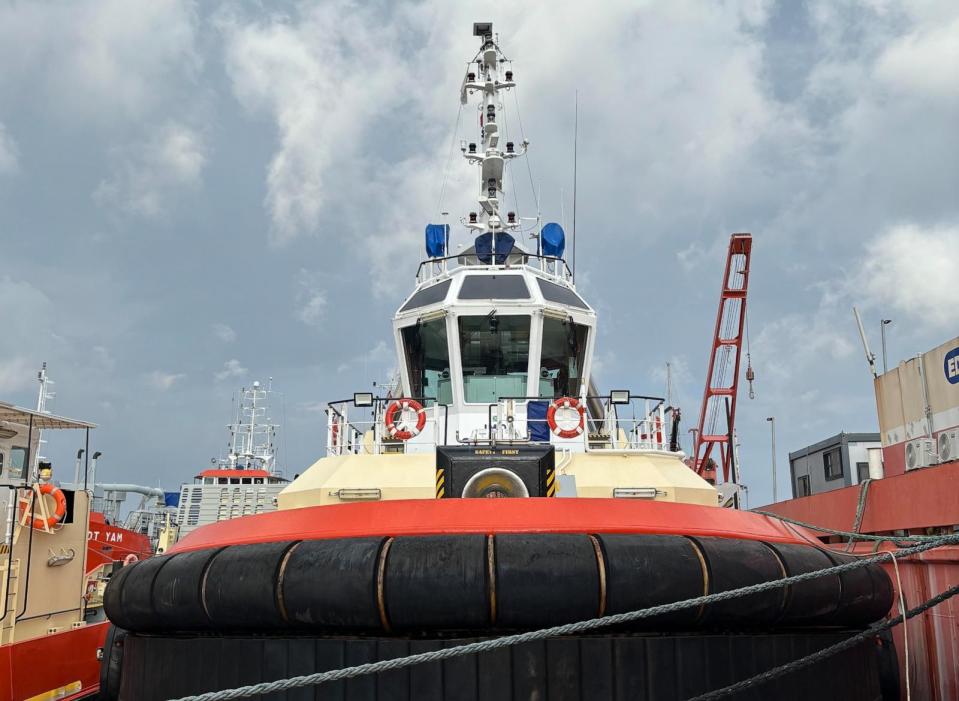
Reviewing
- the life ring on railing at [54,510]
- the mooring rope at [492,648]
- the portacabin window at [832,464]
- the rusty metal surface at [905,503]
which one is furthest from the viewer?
the portacabin window at [832,464]

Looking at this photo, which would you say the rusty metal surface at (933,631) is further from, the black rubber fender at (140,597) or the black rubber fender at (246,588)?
the black rubber fender at (140,597)

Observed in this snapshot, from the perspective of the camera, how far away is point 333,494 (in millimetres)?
5570

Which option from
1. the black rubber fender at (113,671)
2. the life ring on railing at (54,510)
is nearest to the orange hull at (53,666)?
the life ring on railing at (54,510)

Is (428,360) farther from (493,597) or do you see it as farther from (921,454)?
(921,454)

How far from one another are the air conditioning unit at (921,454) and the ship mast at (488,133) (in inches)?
229

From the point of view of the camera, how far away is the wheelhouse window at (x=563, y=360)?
8070mm

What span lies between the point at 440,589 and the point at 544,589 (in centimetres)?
53

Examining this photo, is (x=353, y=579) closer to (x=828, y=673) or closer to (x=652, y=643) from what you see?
(x=652, y=643)

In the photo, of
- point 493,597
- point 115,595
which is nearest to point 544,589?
point 493,597

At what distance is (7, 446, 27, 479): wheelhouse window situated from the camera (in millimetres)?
11664

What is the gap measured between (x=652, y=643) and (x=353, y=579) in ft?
5.25

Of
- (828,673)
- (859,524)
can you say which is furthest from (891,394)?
(828,673)

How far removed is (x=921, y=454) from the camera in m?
7.61

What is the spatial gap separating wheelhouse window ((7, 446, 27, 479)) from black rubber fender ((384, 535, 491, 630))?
1033cm
